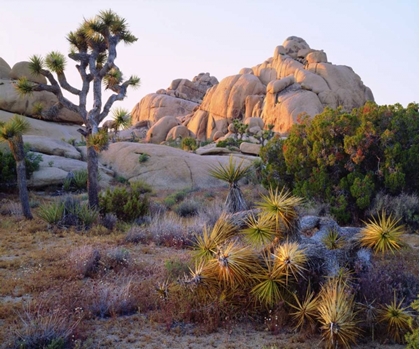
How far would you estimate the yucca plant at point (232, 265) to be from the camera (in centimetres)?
564

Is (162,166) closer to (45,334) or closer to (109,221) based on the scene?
(109,221)

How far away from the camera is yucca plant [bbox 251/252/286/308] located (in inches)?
220

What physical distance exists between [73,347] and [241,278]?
2173 millimetres

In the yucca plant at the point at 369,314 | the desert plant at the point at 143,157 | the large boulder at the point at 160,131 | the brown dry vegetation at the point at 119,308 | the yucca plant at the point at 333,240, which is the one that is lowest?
the brown dry vegetation at the point at 119,308

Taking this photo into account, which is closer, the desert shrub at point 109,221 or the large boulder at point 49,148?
the desert shrub at point 109,221

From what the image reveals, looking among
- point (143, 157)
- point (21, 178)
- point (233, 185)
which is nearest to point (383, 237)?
point (233, 185)

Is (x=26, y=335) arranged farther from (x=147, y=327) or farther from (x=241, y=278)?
(x=241, y=278)

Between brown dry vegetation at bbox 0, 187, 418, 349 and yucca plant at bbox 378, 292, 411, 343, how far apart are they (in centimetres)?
14

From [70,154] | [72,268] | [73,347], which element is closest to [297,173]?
[72,268]

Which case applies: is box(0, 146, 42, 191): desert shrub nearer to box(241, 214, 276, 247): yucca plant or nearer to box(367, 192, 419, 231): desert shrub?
box(367, 192, 419, 231): desert shrub

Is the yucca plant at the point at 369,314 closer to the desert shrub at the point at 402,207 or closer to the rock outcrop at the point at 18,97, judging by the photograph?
the desert shrub at the point at 402,207

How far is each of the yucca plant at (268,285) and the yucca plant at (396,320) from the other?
1.25 meters

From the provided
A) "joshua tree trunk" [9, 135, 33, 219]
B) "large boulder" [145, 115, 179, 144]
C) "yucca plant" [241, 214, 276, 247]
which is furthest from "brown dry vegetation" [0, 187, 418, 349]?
"large boulder" [145, 115, 179, 144]

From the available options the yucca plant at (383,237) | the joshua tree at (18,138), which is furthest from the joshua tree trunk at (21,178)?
the yucca plant at (383,237)
